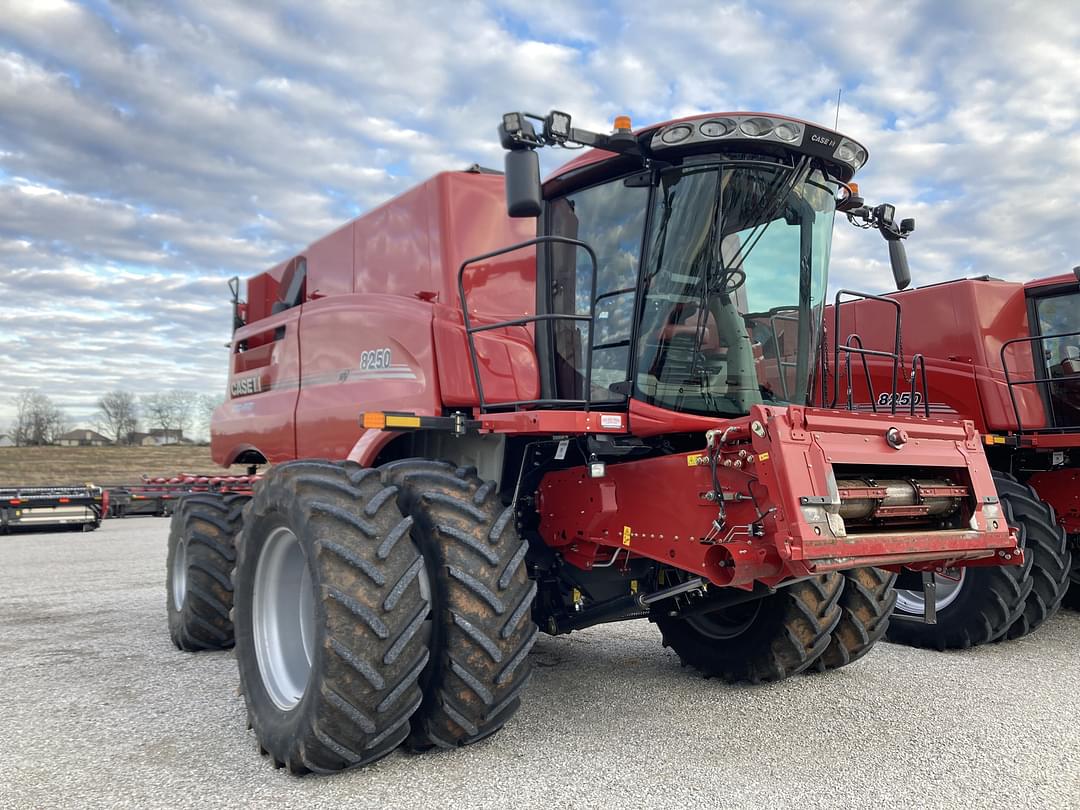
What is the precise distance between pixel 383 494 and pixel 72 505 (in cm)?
1775

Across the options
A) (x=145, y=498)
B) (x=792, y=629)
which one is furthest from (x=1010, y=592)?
(x=145, y=498)

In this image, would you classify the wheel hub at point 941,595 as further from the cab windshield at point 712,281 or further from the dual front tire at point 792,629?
the cab windshield at point 712,281

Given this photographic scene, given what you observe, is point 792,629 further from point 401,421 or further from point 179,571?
point 179,571

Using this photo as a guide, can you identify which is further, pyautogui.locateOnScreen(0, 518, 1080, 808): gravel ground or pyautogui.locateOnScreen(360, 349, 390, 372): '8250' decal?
pyautogui.locateOnScreen(360, 349, 390, 372): '8250' decal

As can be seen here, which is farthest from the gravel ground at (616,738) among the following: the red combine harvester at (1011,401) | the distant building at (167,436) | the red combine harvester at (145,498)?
the distant building at (167,436)

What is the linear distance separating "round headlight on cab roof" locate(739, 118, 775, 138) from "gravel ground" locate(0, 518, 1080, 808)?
2.92 metres

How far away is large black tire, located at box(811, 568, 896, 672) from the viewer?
5176 mm

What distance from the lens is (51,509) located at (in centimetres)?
1836

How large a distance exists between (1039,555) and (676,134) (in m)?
4.94

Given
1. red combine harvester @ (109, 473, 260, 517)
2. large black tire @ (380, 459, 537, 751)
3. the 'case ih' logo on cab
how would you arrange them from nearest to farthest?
1. large black tire @ (380, 459, 537, 751)
2. the 'case ih' logo on cab
3. red combine harvester @ (109, 473, 260, 517)

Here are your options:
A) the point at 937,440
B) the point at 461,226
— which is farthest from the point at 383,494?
the point at 937,440

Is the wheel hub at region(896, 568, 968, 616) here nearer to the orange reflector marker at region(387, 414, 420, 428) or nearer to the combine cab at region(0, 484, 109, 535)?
the orange reflector marker at region(387, 414, 420, 428)

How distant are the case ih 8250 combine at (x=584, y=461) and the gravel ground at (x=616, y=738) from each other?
0.22 m

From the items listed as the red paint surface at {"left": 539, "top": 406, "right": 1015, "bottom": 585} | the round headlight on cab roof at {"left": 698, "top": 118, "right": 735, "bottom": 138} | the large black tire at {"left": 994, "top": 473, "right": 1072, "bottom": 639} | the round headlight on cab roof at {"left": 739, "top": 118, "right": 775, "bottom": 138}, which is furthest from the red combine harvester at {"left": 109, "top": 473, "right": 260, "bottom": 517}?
the round headlight on cab roof at {"left": 739, "top": 118, "right": 775, "bottom": 138}
